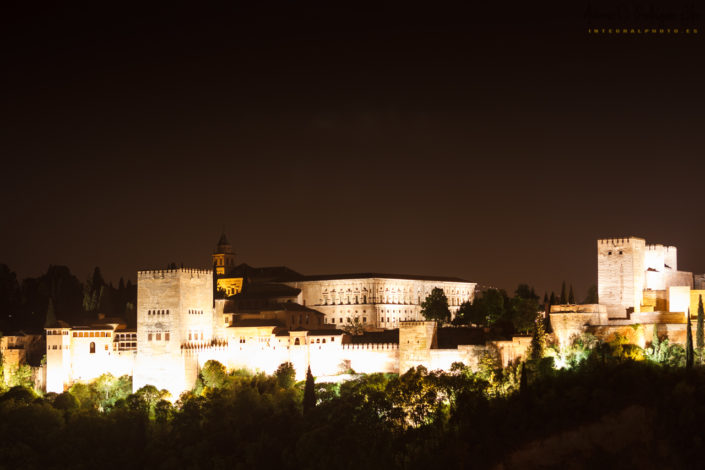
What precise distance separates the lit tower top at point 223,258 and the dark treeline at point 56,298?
12.4m

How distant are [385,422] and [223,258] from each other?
185 feet

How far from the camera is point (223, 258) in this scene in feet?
362

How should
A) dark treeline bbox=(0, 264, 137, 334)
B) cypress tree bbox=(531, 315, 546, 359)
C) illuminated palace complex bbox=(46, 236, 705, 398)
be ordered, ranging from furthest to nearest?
dark treeline bbox=(0, 264, 137, 334) < illuminated palace complex bbox=(46, 236, 705, 398) < cypress tree bbox=(531, 315, 546, 359)

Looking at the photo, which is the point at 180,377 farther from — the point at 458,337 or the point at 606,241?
the point at 606,241

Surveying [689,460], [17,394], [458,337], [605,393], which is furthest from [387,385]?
[17,394]

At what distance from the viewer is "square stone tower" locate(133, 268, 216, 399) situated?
6838 cm

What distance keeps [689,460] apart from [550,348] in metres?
12.0

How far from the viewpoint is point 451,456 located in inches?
2030

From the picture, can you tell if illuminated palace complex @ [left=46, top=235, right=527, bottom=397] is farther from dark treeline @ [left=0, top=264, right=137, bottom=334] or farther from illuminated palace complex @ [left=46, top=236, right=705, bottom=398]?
dark treeline @ [left=0, top=264, right=137, bottom=334]

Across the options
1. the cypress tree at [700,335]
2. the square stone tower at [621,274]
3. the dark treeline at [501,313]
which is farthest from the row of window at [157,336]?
the cypress tree at [700,335]

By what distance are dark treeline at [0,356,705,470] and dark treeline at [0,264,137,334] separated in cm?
1959

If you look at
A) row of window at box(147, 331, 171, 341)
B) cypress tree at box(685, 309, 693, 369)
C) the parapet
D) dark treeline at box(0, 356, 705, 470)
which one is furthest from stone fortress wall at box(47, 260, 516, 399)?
cypress tree at box(685, 309, 693, 369)

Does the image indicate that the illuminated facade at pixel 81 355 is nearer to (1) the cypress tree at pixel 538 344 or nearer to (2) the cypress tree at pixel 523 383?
(1) the cypress tree at pixel 538 344

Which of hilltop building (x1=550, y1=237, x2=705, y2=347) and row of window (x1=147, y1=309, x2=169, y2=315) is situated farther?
row of window (x1=147, y1=309, x2=169, y2=315)
